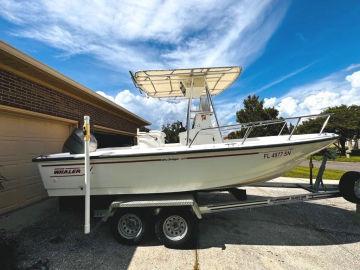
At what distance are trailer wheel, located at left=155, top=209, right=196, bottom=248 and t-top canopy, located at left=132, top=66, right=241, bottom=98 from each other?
109 inches

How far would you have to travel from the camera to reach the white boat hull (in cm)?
471

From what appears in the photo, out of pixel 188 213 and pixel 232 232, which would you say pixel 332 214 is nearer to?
pixel 232 232

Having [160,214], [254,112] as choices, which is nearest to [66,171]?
[160,214]

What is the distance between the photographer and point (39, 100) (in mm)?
7297

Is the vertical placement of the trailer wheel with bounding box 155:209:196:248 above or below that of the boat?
below

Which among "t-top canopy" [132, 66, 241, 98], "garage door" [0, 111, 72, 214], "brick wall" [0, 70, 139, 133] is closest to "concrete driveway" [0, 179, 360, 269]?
"garage door" [0, 111, 72, 214]

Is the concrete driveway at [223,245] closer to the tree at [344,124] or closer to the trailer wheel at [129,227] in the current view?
the trailer wheel at [129,227]

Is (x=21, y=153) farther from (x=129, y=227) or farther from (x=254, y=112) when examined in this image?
(x=254, y=112)

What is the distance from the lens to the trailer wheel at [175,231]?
14.9ft

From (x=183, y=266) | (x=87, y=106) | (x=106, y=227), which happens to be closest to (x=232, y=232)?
(x=183, y=266)

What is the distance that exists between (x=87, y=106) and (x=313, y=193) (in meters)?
7.83

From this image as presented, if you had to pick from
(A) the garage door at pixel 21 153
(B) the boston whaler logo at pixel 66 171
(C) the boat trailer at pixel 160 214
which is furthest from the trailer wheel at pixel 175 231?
(A) the garage door at pixel 21 153

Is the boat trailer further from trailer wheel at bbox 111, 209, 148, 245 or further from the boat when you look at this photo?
the boat

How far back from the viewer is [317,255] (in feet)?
14.0
